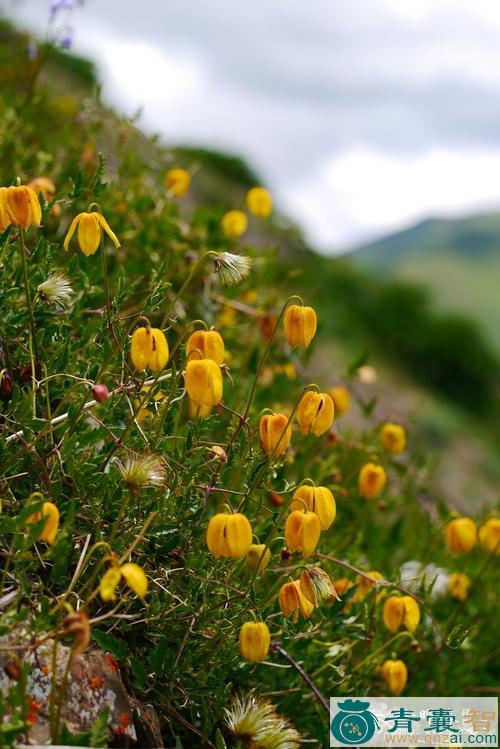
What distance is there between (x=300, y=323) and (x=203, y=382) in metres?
0.34

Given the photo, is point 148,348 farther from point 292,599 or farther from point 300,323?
point 292,599

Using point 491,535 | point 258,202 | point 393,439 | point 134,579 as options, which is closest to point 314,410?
point 134,579

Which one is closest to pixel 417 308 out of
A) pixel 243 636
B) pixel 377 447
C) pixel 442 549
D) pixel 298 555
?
pixel 442 549

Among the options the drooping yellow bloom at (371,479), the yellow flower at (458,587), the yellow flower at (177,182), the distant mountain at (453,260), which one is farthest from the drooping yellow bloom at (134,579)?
the distant mountain at (453,260)

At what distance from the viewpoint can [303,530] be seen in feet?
5.65

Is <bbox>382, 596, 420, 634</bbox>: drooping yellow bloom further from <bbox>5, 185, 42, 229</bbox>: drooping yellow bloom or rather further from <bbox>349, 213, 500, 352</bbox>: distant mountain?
<bbox>349, 213, 500, 352</bbox>: distant mountain

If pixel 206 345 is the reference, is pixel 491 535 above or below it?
below

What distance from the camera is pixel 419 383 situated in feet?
27.4

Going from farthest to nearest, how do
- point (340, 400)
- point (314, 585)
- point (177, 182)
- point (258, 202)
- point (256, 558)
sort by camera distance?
point (177, 182) → point (258, 202) → point (340, 400) → point (256, 558) → point (314, 585)

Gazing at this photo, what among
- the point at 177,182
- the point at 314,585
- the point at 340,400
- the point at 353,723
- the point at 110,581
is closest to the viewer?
the point at 110,581

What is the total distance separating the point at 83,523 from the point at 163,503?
206mm

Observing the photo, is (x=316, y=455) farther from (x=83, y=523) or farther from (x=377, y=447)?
(x=83, y=523)

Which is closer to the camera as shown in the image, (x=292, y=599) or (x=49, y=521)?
(x=49, y=521)

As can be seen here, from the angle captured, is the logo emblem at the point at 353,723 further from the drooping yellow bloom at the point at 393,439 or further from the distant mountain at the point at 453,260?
the distant mountain at the point at 453,260
